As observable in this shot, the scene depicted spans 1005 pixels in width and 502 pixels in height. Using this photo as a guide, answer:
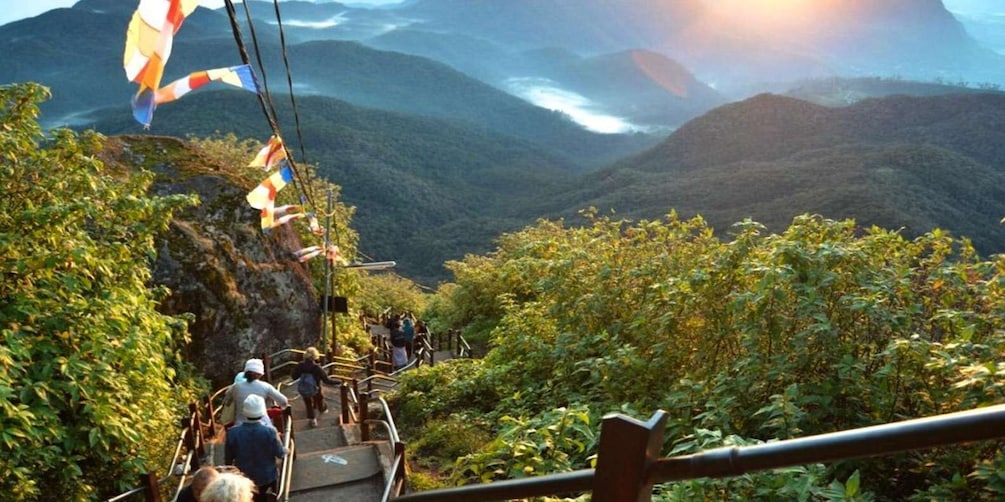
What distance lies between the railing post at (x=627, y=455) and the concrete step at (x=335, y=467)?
6131 millimetres

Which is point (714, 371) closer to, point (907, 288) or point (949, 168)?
point (907, 288)

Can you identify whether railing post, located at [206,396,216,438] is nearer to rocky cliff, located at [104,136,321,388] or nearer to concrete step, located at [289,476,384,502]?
concrete step, located at [289,476,384,502]

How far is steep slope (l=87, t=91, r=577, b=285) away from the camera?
89.8 meters

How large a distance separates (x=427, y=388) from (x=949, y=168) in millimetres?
74596

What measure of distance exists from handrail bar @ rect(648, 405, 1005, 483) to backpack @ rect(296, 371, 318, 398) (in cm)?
861

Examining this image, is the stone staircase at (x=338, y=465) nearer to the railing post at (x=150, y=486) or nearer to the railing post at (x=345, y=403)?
the railing post at (x=345, y=403)

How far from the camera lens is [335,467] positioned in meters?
7.25

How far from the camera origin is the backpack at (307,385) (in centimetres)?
928

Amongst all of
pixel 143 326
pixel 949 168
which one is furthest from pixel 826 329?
pixel 949 168

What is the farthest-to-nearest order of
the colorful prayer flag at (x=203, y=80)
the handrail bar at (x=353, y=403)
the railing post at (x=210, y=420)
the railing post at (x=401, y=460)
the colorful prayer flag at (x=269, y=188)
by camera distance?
the colorful prayer flag at (x=269, y=188) → the handrail bar at (x=353, y=403) → the railing post at (x=210, y=420) → the railing post at (x=401, y=460) → the colorful prayer flag at (x=203, y=80)

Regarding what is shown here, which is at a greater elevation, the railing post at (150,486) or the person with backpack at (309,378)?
the railing post at (150,486)

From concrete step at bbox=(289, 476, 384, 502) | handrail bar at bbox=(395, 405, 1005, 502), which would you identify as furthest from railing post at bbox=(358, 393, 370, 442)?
handrail bar at bbox=(395, 405, 1005, 502)

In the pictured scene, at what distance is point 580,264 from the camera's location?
920cm

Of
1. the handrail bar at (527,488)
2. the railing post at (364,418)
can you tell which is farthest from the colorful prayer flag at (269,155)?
the handrail bar at (527,488)
